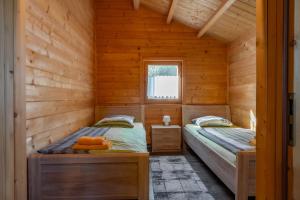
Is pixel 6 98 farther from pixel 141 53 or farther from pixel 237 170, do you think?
pixel 141 53

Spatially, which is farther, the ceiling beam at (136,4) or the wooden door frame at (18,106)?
the ceiling beam at (136,4)

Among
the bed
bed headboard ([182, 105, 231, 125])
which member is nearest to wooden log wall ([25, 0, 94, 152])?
the bed

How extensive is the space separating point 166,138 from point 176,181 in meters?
1.49

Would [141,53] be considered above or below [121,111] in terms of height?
above

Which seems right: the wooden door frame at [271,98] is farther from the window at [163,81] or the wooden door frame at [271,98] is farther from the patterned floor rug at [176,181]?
the window at [163,81]

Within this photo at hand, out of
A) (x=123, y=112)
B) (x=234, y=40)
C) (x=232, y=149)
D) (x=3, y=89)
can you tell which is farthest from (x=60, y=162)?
(x=234, y=40)

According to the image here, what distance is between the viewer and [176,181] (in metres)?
2.88

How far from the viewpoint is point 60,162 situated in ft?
6.24

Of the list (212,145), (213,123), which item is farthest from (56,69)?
(213,123)

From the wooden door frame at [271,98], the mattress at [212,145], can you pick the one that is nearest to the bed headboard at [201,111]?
the mattress at [212,145]

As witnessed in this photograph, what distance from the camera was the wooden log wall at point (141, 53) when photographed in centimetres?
465

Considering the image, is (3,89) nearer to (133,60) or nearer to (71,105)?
(71,105)

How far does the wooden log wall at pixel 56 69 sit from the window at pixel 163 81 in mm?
1258

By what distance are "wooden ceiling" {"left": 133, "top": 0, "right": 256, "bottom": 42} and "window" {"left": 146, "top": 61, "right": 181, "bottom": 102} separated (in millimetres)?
818
